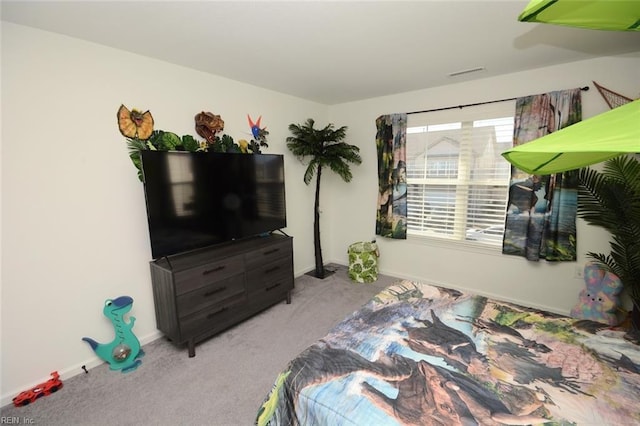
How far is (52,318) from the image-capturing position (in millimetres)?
1861

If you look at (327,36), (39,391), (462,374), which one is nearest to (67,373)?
(39,391)

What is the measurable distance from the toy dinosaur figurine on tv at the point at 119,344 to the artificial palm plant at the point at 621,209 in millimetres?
3755

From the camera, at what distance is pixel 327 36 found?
1.89 meters

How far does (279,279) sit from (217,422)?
1.36m

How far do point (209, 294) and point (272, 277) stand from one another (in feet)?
2.21

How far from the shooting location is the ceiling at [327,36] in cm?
156

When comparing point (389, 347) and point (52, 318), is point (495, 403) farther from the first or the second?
point (52, 318)

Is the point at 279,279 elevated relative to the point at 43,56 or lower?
lower

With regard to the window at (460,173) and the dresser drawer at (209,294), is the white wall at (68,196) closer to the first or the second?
the dresser drawer at (209,294)

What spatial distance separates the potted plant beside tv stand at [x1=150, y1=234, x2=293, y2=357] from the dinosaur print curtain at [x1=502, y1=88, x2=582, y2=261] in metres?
2.38

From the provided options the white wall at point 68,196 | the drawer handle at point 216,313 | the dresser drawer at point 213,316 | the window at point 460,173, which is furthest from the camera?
the window at point 460,173

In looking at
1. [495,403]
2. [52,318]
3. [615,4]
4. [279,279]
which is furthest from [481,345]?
[52,318]

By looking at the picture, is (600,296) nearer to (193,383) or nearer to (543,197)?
(543,197)

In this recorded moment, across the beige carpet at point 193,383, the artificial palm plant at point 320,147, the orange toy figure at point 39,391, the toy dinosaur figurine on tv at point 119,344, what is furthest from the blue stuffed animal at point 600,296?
the orange toy figure at point 39,391
